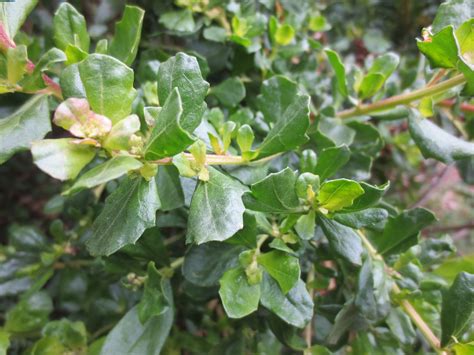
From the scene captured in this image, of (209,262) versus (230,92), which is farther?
(230,92)

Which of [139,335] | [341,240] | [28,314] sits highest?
[341,240]

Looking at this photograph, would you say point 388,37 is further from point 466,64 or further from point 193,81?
point 193,81

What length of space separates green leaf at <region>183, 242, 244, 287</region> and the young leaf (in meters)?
0.07

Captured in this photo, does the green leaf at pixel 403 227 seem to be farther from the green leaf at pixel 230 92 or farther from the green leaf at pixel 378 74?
the green leaf at pixel 230 92

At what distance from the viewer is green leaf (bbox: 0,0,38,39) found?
27.1 inches

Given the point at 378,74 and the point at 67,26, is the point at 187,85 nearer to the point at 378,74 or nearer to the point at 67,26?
the point at 67,26

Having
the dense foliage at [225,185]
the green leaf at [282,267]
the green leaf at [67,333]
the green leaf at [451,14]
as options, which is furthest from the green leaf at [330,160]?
the green leaf at [67,333]

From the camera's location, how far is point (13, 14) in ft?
2.30

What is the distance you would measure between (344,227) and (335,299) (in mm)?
259

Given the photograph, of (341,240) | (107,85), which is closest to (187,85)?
(107,85)

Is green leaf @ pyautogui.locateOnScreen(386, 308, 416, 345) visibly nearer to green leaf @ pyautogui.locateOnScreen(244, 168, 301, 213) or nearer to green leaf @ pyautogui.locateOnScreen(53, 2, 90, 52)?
green leaf @ pyautogui.locateOnScreen(244, 168, 301, 213)

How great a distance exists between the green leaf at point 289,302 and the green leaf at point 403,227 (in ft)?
0.72

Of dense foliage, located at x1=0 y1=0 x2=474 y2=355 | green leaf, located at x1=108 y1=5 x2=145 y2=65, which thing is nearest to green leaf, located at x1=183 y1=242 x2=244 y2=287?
dense foliage, located at x1=0 y1=0 x2=474 y2=355

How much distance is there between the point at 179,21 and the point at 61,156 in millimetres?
556
